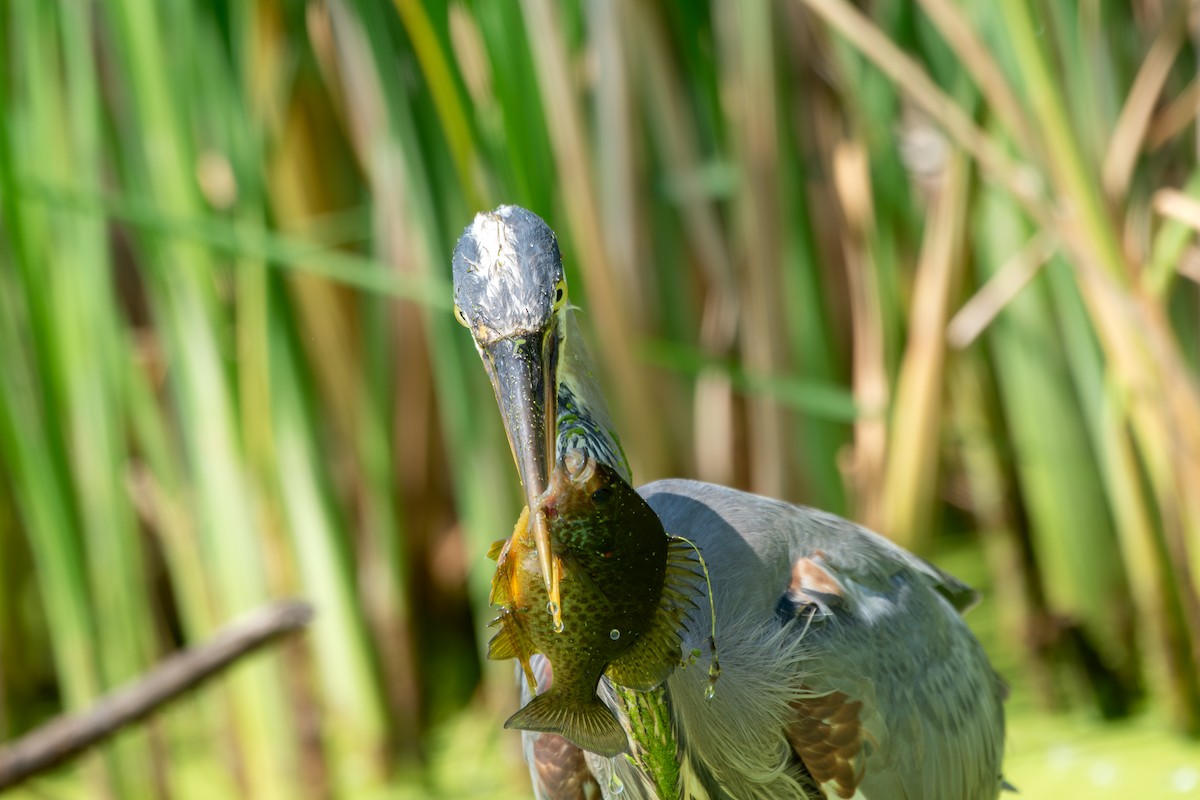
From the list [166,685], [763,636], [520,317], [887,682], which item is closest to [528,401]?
[520,317]

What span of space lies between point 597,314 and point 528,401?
124cm

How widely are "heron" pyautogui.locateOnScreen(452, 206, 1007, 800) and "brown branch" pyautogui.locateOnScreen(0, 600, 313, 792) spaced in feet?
1.80

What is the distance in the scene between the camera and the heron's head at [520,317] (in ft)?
3.98

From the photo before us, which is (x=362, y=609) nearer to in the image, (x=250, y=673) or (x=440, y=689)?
(x=250, y=673)

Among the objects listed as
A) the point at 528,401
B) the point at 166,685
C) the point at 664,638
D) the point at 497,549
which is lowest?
the point at 166,685

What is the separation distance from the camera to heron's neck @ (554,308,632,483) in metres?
1.33

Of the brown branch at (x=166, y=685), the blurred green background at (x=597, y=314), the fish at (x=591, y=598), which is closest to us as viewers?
the fish at (x=591, y=598)

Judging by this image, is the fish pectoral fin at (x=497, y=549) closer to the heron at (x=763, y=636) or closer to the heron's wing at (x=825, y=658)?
the heron at (x=763, y=636)

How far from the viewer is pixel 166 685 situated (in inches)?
84.0

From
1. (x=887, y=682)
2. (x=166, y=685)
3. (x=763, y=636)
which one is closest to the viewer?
(x=763, y=636)

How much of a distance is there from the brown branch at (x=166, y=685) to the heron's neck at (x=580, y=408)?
87 centimetres

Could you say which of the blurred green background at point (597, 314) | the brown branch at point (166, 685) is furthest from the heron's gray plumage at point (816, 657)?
the brown branch at point (166, 685)

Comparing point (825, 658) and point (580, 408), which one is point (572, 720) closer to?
point (580, 408)

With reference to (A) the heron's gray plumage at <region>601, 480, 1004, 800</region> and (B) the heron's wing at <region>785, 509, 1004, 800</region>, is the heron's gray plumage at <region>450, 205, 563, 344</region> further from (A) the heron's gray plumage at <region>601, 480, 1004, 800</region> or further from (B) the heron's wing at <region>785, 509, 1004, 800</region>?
(B) the heron's wing at <region>785, 509, 1004, 800</region>
